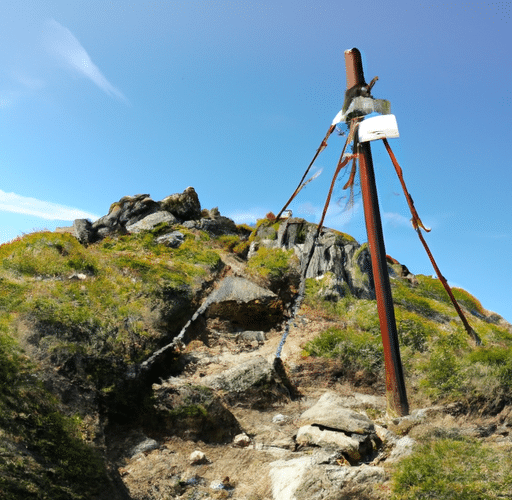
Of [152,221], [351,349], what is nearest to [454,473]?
[351,349]

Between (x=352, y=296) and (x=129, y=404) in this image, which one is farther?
(x=352, y=296)

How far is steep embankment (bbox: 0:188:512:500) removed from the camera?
472 centimetres

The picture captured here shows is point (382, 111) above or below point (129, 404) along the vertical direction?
above

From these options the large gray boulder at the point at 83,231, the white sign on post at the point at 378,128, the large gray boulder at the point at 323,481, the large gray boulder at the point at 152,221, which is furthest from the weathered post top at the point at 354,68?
the large gray boulder at the point at 83,231

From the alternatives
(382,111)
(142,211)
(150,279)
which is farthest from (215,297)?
(142,211)

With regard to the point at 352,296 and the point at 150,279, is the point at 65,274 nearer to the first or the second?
the point at 150,279

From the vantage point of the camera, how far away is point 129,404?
6.80 meters

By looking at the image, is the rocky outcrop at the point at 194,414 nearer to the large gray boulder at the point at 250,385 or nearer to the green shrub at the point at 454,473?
the large gray boulder at the point at 250,385

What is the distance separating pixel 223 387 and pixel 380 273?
3.82 m

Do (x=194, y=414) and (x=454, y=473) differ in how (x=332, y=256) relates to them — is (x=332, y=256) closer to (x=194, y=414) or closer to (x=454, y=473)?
(x=194, y=414)

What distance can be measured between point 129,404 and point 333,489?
3765 mm

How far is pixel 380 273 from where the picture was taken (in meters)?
7.27

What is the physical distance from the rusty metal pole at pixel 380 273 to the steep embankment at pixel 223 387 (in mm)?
466

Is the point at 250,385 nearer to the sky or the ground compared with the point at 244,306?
nearer to the ground
